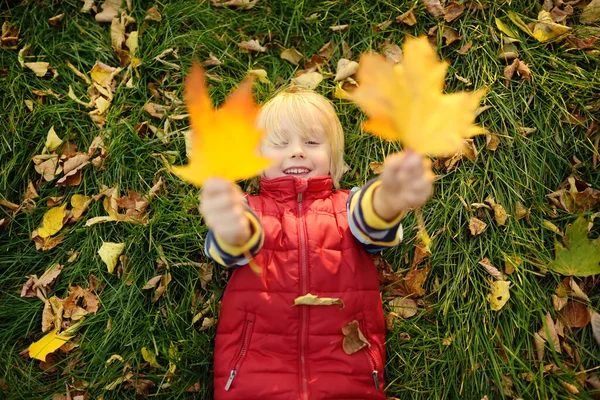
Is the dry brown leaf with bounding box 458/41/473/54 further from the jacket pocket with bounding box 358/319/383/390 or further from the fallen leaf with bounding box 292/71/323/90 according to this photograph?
the jacket pocket with bounding box 358/319/383/390

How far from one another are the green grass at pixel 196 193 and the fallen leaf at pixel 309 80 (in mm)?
59

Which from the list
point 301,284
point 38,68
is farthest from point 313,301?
point 38,68

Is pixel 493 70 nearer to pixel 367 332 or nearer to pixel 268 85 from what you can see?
pixel 268 85

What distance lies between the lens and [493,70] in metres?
2.68

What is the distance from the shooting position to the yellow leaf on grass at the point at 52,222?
257 centimetres

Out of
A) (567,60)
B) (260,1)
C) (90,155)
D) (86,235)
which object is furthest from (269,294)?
(567,60)

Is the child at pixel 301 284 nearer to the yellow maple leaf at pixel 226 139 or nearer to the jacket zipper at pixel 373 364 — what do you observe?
the jacket zipper at pixel 373 364

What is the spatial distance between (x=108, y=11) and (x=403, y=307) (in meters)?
2.47

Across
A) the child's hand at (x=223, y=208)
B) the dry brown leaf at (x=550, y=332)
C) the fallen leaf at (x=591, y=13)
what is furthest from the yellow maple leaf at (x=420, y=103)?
the fallen leaf at (x=591, y=13)

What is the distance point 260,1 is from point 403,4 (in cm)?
87

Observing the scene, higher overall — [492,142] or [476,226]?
[492,142]

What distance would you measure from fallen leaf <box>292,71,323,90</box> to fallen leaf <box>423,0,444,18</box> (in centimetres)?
76

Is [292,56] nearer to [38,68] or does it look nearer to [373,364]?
[38,68]

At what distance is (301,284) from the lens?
6.84 ft
